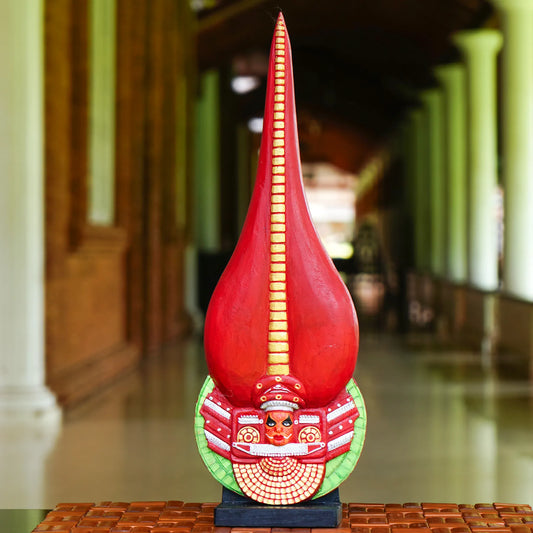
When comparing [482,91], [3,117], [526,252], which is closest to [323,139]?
[482,91]

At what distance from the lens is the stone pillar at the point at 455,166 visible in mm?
12445

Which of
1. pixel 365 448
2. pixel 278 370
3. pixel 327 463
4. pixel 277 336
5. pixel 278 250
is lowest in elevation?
pixel 365 448

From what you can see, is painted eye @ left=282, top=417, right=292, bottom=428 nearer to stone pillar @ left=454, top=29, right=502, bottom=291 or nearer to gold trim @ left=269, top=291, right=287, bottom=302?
gold trim @ left=269, top=291, right=287, bottom=302

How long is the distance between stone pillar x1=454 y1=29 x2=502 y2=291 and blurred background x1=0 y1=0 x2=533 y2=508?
1.0 inches

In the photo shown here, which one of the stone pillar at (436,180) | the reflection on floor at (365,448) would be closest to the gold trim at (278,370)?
the reflection on floor at (365,448)

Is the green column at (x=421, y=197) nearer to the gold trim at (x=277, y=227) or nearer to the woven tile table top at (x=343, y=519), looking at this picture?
the woven tile table top at (x=343, y=519)

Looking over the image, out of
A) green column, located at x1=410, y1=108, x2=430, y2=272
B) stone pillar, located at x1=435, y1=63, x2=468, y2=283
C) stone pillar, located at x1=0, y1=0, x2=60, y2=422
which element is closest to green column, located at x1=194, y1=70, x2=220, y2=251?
stone pillar, located at x1=435, y1=63, x2=468, y2=283

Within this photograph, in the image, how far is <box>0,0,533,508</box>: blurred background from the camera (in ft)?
15.4

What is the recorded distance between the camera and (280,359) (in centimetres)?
264

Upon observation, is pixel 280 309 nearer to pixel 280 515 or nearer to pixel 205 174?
pixel 280 515

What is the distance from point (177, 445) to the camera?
489 centimetres

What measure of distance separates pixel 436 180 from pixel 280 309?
12.3 meters

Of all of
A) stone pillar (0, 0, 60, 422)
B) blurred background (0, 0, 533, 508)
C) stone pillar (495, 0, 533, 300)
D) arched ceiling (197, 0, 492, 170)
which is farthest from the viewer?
arched ceiling (197, 0, 492, 170)

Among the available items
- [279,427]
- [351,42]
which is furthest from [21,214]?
[351,42]
